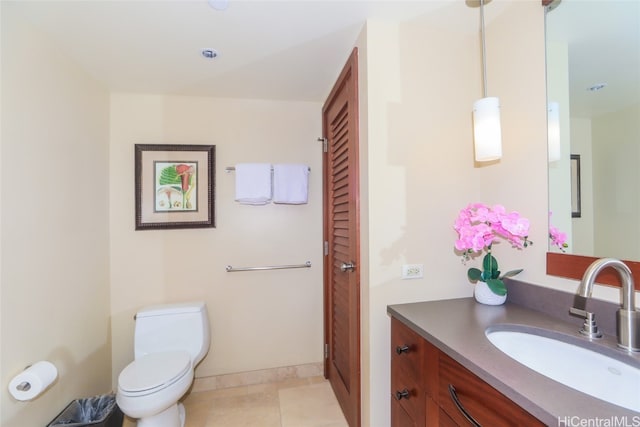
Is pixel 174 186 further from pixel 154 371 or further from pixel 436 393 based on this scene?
pixel 436 393

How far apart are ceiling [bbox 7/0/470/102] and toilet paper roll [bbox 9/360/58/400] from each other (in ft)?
5.32

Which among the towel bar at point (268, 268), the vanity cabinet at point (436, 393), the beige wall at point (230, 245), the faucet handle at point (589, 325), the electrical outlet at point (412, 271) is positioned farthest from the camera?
the towel bar at point (268, 268)

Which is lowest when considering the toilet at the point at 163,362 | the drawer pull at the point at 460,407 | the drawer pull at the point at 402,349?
the toilet at the point at 163,362

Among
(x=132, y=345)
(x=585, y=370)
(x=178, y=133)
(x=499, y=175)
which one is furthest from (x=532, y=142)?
(x=132, y=345)

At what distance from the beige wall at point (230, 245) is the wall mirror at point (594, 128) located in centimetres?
158

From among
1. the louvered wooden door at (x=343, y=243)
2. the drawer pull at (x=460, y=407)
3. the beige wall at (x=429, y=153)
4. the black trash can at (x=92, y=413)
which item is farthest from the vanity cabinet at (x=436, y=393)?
the black trash can at (x=92, y=413)

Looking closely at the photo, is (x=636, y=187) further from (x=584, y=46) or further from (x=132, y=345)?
(x=132, y=345)

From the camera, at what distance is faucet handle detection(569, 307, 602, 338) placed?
98 centimetres

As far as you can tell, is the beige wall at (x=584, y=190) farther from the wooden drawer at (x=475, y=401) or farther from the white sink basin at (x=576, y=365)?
the wooden drawer at (x=475, y=401)

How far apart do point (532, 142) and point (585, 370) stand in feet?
3.03

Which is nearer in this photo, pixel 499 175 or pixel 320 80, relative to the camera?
pixel 499 175

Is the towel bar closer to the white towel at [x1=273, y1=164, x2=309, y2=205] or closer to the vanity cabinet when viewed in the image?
the white towel at [x1=273, y1=164, x2=309, y2=205]

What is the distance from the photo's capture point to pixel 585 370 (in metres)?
0.94

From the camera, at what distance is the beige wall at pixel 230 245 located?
7.11 ft
